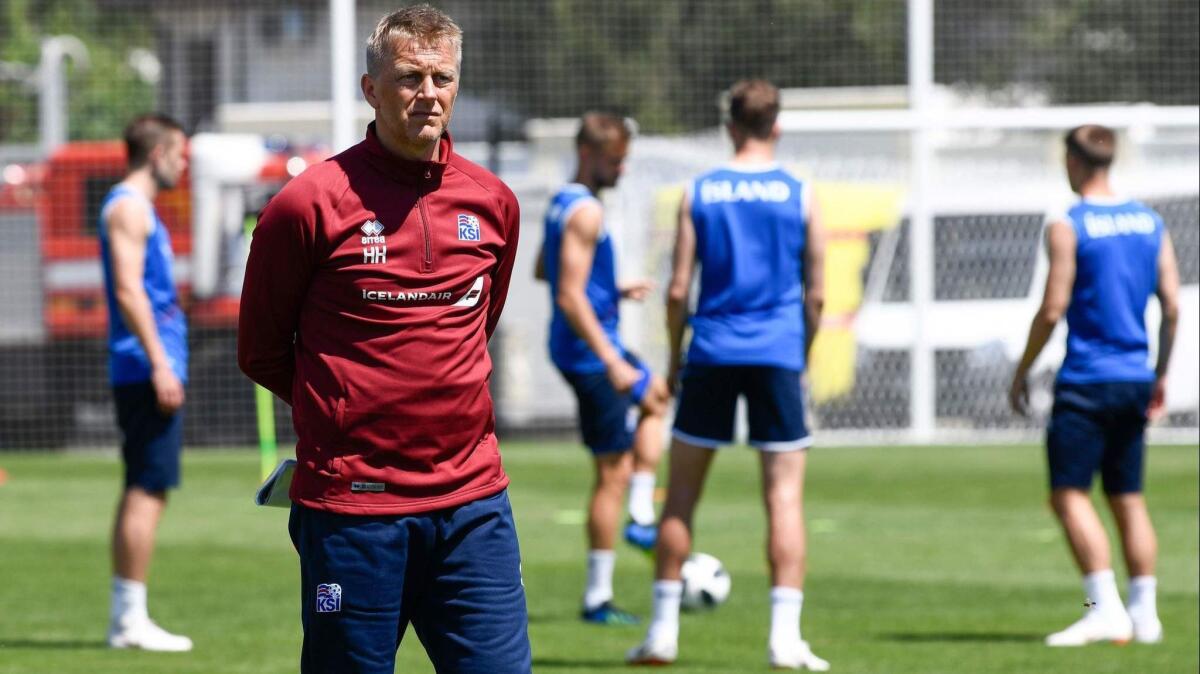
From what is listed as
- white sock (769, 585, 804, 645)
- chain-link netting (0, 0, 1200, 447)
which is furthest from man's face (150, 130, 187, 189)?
chain-link netting (0, 0, 1200, 447)

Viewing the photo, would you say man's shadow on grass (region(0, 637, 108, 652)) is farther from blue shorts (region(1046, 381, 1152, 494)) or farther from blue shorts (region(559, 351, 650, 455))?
blue shorts (region(1046, 381, 1152, 494))

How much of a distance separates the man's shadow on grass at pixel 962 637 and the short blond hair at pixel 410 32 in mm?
4389

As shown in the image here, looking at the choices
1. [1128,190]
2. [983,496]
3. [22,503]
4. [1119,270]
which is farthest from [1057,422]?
[1128,190]

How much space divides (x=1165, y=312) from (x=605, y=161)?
2.43 metres

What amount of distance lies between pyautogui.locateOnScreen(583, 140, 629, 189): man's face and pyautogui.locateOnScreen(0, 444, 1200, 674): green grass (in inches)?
75.6

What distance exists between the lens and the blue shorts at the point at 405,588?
4102 millimetres

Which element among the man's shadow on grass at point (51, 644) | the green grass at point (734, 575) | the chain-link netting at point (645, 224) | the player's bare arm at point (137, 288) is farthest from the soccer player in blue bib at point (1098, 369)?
the chain-link netting at point (645, 224)

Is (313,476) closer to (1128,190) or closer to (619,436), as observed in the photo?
(619,436)

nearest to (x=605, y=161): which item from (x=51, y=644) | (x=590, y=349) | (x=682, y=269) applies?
(x=590, y=349)

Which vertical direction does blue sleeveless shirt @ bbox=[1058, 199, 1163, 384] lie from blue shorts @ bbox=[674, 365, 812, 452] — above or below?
above

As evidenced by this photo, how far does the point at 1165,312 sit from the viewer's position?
7961mm

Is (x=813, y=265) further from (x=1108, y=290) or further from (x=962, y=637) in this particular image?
(x=962, y=637)

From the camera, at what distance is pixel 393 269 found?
409cm

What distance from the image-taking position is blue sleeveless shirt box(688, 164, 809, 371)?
708 centimetres
